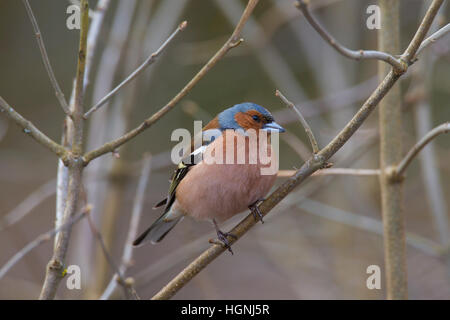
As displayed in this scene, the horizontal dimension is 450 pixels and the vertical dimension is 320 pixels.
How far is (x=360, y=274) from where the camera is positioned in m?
5.58

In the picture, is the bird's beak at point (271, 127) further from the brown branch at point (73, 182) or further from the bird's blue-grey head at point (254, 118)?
the brown branch at point (73, 182)

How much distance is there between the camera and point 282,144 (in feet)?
29.0

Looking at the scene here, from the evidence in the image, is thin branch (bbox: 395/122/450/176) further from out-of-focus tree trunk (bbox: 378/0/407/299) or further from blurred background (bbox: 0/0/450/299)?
blurred background (bbox: 0/0/450/299)

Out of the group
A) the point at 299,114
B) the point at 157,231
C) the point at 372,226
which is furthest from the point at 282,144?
the point at 299,114

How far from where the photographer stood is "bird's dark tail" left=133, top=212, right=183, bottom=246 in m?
4.19

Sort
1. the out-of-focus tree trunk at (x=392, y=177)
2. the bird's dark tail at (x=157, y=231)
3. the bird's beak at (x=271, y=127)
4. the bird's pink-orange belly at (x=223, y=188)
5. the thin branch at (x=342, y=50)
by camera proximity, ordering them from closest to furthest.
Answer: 1. the thin branch at (x=342, y=50)
2. the out-of-focus tree trunk at (x=392, y=177)
3. the bird's pink-orange belly at (x=223, y=188)
4. the bird's beak at (x=271, y=127)
5. the bird's dark tail at (x=157, y=231)

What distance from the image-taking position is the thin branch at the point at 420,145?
2644 mm

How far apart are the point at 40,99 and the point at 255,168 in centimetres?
765

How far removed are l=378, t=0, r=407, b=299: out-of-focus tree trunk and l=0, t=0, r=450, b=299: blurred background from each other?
1.57ft

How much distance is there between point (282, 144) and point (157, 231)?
4.89m

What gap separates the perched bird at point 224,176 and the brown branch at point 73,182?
1245 millimetres

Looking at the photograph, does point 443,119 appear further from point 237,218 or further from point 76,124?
point 76,124

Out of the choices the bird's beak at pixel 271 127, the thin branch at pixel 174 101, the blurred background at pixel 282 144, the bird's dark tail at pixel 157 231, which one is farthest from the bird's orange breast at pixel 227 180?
the thin branch at pixel 174 101

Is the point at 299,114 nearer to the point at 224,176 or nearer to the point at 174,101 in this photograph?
the point at 174,101
